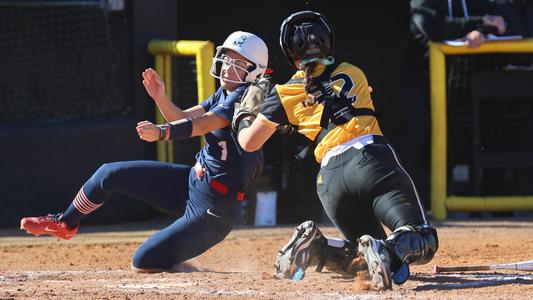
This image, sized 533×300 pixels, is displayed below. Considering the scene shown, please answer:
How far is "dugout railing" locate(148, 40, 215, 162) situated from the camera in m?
8.55

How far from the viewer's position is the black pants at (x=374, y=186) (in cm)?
521

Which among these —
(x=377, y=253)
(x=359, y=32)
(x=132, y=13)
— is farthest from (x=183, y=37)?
(x=377, y=253)

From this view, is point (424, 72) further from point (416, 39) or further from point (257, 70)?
point (257, 70)

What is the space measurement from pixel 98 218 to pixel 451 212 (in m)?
2.92

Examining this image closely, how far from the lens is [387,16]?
32.8 ft

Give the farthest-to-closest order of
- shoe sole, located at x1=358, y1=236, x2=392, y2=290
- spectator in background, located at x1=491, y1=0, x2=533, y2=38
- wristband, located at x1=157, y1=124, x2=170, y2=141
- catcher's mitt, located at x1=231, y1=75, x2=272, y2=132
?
spectator in background, located at x1=491, y1=0, x2=533, y2=38 → wristband, located at x1=157, y1=124, x2=170, y2=141 → catcher's mitt, located at x1=231, y1=75, x2=272, y2=132 → shoe sole, located at x1=358, y1=236, x2=392, y2=290

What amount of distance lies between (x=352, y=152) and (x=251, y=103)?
23.7 inches

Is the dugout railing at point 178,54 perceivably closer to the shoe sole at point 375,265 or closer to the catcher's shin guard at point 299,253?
the catcher's shin guard at point 299,253

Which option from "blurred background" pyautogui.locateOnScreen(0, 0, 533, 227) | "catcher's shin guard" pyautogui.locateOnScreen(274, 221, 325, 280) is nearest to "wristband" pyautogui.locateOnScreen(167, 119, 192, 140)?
"catcher's shin guard" pyautogui.locateOnScreen(274, 221, 325, 280)

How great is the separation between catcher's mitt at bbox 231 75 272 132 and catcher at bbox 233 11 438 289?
2 centimetres

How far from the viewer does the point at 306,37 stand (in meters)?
5.32

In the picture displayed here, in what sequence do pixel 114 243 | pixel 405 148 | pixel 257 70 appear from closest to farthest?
pixel 257 70 < pixel 114 243 < pixel 405 148

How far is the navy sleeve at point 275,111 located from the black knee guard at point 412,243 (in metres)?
0.76

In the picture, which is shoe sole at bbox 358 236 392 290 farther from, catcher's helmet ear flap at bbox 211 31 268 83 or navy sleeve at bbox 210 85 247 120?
catcher's helmet ear flap at bbox 211 31 268 83
